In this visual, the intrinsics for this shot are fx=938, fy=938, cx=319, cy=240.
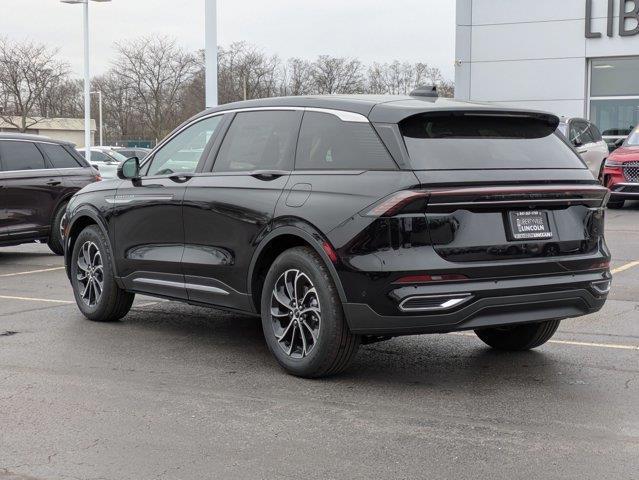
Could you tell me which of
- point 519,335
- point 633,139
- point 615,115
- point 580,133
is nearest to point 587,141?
point 580,133

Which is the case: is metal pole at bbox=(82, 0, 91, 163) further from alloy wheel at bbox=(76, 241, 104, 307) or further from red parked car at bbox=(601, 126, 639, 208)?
alloy wheel at bbox=(76, 241, 104, 307)

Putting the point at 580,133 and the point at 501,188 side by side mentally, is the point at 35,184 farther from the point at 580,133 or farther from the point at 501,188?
the point at 580,133

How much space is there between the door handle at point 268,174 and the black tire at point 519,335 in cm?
184

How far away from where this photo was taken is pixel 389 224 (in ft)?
17.1

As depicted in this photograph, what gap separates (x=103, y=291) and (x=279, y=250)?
2319 mm

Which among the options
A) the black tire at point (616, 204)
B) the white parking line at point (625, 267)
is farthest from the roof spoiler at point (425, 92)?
the black tire at point (616, 204)

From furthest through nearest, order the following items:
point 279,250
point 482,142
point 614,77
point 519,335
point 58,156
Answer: point 614,77, point 58,156, point 519,335, point 279,250, point 482,142

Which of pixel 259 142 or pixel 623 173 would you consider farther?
pixel 623 173

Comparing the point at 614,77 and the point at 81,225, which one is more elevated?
the point at 614,77

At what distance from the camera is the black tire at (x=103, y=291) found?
7688mm

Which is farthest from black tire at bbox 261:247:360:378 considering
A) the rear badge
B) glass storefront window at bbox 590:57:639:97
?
glass storefront window at bbox 590:57:639:97

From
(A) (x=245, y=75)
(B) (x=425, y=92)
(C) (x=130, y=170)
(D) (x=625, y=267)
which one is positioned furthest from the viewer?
(A) (x=245, y=75)

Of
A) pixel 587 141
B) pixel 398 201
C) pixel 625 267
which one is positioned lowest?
pixel 625 267

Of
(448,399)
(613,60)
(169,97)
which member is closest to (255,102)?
(448,399)
